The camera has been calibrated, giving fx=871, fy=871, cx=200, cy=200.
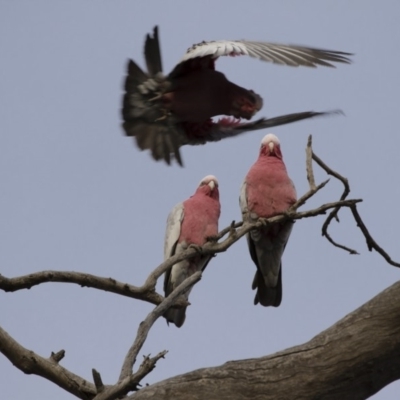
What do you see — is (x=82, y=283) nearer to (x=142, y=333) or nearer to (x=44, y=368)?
(x=142, y=333)

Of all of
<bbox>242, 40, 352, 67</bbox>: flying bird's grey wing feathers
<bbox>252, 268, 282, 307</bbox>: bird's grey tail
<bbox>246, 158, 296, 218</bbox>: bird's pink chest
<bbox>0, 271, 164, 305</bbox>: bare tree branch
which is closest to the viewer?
<bbox>0, 271, 164, 305</bbox>: bare tree branch

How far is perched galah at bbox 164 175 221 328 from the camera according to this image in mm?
7035

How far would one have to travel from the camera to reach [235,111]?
552 cm

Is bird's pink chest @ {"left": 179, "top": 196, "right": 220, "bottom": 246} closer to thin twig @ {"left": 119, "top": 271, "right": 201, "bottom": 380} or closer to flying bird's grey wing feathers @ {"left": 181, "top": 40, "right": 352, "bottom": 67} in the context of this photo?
flying bird's grey wing feathers @ {"left": 181, "top": 40, "right": 352, "bottom": 67}

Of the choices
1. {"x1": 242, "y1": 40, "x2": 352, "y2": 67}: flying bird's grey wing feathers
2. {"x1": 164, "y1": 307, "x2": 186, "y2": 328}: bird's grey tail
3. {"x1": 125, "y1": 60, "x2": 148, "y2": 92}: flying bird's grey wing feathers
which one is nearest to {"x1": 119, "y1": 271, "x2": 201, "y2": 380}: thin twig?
{"x1": 242, "y1": 40, "x2": 352, "y2": 67}: flying bird's grey wing feathers

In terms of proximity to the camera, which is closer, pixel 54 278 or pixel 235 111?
pixel 54 278

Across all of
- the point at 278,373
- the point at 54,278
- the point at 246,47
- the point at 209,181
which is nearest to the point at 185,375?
the point at 278,373

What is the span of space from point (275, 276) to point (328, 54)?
106 inches

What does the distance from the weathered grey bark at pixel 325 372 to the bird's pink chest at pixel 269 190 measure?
7.80ft

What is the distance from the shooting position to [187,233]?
705cm

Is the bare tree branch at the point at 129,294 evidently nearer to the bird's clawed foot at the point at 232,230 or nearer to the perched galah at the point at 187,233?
the bird's clawed foot at the point at 232,230

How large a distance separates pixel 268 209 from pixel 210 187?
1.14m

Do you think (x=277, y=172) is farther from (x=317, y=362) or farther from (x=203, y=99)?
(x=317, y=362)

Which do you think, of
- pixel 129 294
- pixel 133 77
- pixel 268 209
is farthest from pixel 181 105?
pixel 129 294
